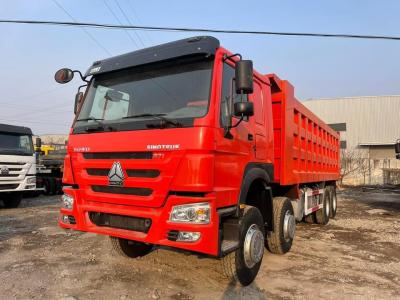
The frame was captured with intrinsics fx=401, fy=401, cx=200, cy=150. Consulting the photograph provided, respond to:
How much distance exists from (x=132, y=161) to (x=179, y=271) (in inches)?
75.7

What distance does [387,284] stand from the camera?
5152 mm

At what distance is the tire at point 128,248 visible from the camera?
594 cm

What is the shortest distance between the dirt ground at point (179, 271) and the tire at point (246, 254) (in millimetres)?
176

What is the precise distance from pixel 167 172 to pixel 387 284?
10.8 feet

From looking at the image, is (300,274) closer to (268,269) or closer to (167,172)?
(268,269)

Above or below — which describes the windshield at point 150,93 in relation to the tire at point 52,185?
above

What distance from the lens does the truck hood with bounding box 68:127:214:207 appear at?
404 cm

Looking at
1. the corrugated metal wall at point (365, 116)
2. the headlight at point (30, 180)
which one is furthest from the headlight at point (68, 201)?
the corrugated metal wall at point (365, 116)

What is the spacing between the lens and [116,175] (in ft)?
14.6

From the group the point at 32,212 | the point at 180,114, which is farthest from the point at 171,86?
the point at 32,212

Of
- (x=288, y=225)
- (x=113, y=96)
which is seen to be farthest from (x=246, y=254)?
(x=113, y=96)

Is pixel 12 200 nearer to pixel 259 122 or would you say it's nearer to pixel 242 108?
pixel 259 122

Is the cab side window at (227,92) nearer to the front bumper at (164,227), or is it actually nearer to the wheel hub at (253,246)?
the front bumper at (164,227)

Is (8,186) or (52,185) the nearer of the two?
(8,186)
